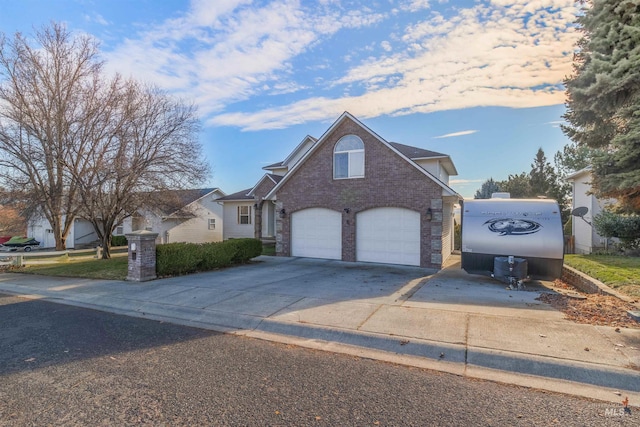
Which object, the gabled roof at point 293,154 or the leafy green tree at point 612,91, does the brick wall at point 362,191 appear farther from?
the gabled roof at point 293,154

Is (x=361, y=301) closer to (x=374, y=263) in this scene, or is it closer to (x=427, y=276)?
(x=427, y=276)

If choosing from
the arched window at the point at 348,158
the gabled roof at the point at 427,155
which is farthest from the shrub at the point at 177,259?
the gabled roof at the point at 427,155

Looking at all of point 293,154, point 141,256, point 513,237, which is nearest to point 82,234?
point 293,154

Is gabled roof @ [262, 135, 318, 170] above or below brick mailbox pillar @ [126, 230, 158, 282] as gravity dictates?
above

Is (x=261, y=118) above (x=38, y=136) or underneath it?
above

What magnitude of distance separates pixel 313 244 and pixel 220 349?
10.8m

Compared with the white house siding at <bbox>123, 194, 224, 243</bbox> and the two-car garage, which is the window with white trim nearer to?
the white house siding at <bbox>123, 194, 224, 243</bbox>

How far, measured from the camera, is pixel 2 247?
92.5 feet

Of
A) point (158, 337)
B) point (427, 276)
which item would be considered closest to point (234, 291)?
point (158, 337)

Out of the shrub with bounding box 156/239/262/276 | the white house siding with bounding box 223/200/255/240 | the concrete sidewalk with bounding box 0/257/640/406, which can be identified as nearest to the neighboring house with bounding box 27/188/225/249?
the white house siding with bounding box 223/200/255/240

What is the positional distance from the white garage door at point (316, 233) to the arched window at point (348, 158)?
184 cm

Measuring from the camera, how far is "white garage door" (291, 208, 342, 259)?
1505 cm

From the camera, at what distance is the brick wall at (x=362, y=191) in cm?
1295

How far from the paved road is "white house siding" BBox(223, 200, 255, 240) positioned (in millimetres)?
19392
